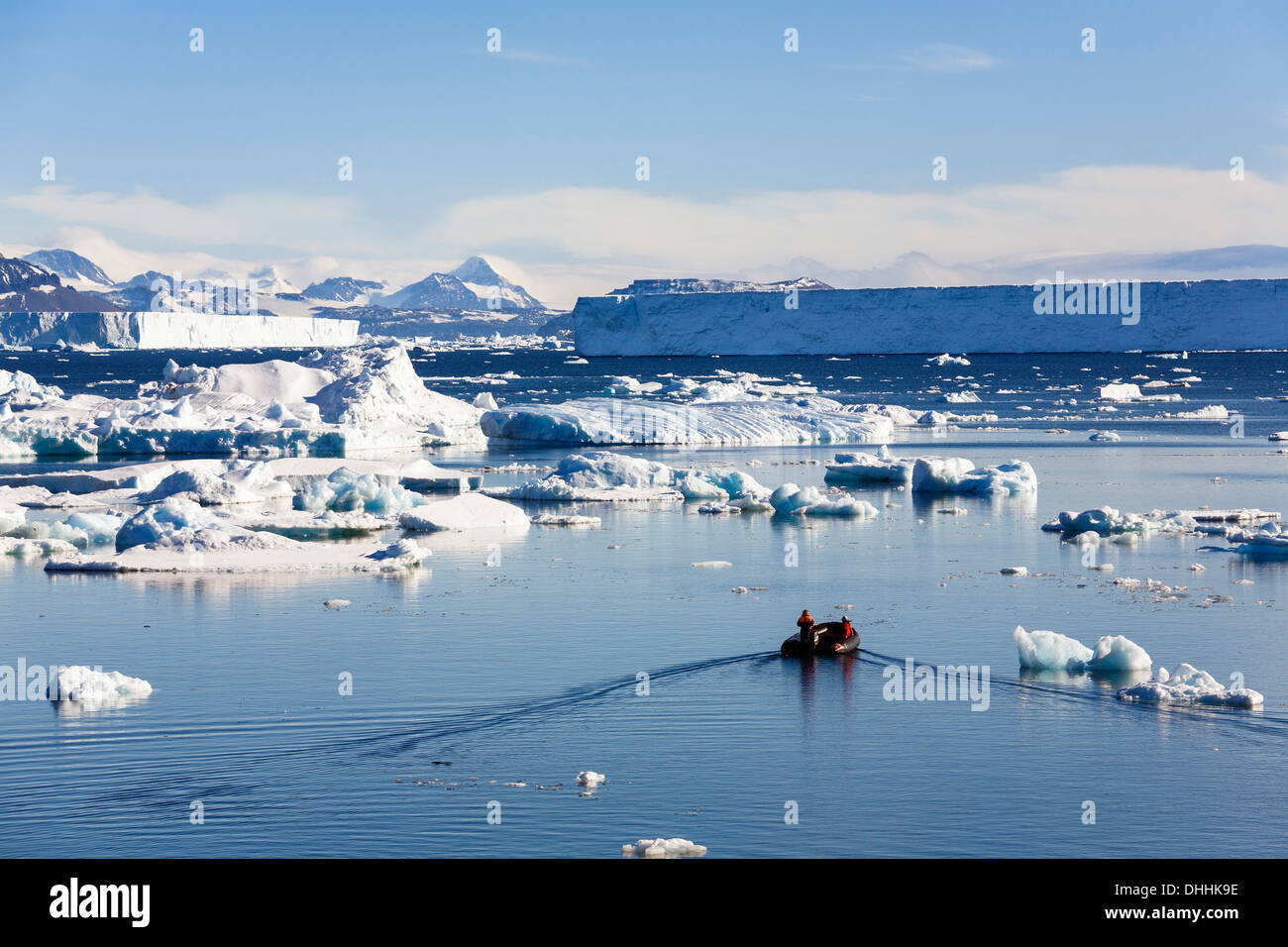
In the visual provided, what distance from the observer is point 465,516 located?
19.6m

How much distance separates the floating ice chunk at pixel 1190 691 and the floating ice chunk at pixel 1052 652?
2.19 feet

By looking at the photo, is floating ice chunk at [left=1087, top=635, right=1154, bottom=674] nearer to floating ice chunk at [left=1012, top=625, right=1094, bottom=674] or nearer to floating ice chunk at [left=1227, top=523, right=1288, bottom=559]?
floating ice chunk at [left=1012, top=625, right=1094, bottom=674]

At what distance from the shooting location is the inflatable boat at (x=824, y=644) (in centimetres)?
1138

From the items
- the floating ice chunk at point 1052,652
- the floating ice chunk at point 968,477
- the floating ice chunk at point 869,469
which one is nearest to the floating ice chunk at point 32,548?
the floating ice chunk at point 1052,652

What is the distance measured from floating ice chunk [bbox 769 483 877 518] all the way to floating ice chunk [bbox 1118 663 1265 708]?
10.8 m

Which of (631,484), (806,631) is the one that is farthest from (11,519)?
(806,631)

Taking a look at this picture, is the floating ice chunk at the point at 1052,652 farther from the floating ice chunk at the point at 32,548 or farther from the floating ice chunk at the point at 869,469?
the floating ice chunk at the point at 869,469

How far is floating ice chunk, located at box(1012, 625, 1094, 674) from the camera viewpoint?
1078 cm

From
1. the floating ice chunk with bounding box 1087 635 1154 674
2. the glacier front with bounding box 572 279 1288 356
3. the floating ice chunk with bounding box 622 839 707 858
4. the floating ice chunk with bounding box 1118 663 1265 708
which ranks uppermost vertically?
the glacier front with bounding box 572 279 1288 356

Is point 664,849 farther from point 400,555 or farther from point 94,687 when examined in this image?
point 400,555

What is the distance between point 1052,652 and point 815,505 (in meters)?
10.2

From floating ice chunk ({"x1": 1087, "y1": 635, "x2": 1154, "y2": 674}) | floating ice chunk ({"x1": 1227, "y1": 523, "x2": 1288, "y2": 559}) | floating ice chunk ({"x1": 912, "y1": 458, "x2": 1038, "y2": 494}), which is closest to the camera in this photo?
floating ice chunk ({"x1": 1087, "y1": 635, "x2": 1154, "y2": 674})

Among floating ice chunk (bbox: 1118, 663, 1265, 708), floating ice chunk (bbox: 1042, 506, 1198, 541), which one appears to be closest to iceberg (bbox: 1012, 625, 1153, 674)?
floating ice chunk (bbox: 1118, 663, 1265, 708)
